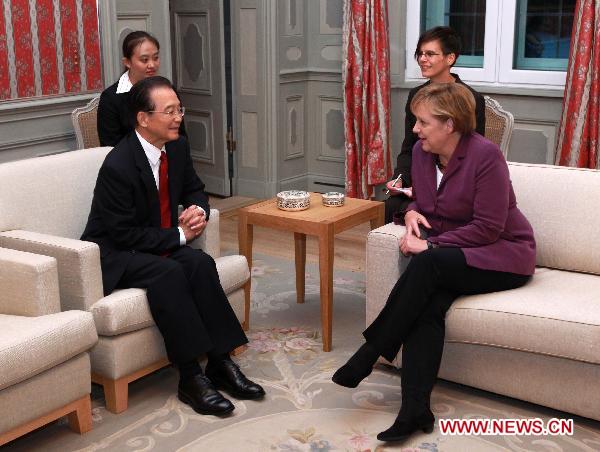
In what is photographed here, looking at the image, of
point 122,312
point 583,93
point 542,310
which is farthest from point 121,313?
point 583,93

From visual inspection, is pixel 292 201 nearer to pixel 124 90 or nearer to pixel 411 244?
pixel 411 244

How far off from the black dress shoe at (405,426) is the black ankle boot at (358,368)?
0.63 ft

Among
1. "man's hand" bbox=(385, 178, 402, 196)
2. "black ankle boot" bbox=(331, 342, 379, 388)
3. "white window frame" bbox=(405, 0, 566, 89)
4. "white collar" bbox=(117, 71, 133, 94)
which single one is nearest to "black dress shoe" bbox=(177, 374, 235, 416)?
"black ankle boot" bbox=(331, 342, 379, 388)

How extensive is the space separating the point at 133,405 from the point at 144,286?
43cm

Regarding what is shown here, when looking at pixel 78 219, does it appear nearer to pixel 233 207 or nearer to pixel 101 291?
pixel 101 291

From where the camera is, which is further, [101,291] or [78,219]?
[78,219]

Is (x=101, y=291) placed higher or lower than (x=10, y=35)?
lower

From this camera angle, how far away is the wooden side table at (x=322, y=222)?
344 centimetres

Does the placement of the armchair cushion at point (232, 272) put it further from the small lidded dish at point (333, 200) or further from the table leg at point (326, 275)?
the small lidded dish at point (333, 200)

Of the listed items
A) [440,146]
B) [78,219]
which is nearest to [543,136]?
[440,146]

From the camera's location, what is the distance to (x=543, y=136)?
518 centimetres

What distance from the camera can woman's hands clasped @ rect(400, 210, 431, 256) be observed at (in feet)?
10.0

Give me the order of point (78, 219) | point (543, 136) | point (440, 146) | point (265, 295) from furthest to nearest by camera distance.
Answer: point (543, 136) → point (265, 295) → point (78, 219) → point (440, 146)

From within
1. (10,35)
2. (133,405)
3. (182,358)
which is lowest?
(133,405)
